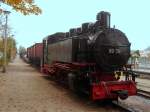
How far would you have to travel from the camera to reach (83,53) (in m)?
16.5

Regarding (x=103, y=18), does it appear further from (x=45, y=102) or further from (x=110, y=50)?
(x=45, y=102)


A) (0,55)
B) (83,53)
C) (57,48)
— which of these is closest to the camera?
(83,53)

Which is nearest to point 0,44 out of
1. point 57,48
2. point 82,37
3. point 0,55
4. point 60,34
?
point 0,55

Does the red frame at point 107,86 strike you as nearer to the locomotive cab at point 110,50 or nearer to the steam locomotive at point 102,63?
the steam locomotive at point 102,63

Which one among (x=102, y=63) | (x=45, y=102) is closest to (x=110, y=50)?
(x=102, y=63)

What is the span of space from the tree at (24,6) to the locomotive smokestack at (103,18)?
2.54 meters

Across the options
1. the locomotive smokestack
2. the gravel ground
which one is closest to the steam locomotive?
the locomotive smokestack

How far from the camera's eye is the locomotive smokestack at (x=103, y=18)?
16.1m

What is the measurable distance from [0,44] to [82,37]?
3672cm

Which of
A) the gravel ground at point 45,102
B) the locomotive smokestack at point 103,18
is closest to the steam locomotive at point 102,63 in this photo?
the locomotive smokestack at point 103,18

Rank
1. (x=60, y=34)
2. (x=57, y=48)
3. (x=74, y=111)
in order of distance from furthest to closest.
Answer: (x=60, y=34)
(x=57, y=48)
(x=74, y=111)

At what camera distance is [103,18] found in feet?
53.1

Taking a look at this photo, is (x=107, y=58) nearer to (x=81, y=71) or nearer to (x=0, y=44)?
(x=81, y=71)

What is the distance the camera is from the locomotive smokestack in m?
16.1
